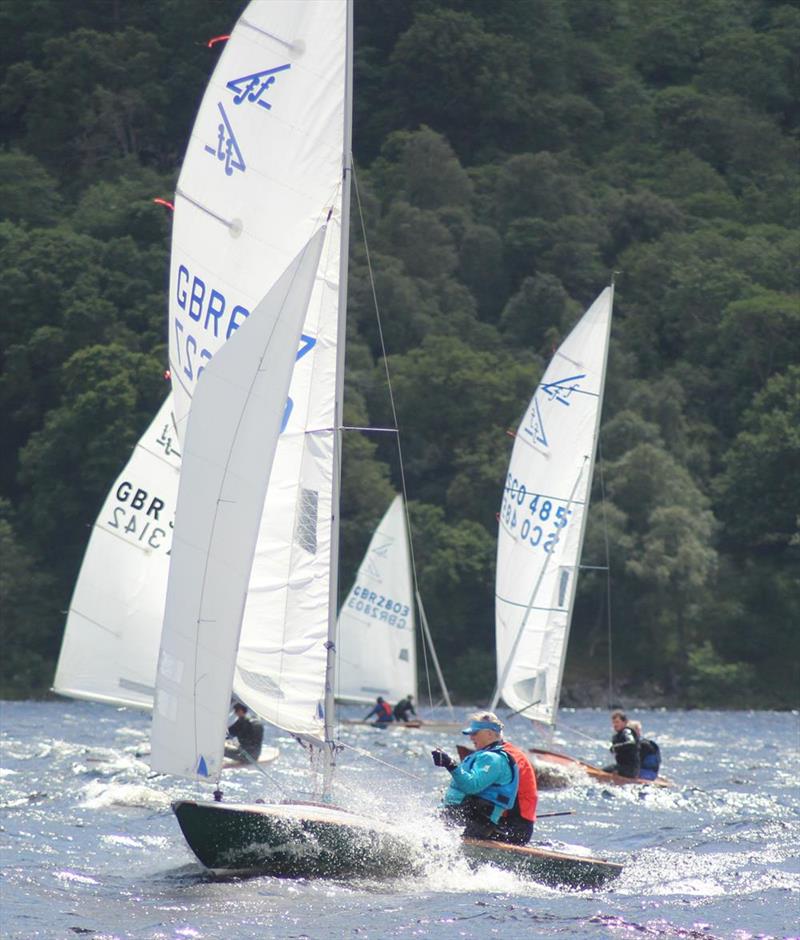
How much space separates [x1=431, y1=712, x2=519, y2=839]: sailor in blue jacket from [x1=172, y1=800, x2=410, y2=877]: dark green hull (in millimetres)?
531

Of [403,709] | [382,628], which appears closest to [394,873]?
[403,709]

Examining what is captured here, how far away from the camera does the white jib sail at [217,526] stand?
11.9 metres

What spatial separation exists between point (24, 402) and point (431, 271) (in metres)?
16.0

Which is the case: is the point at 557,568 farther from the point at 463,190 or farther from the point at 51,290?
the point at 463,190

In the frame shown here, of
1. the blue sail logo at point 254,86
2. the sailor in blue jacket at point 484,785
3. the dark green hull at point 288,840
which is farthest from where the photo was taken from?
the blue sail logo at point 254,86

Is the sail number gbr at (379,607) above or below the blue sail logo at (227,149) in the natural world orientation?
below

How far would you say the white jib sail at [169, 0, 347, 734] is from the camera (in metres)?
13.1

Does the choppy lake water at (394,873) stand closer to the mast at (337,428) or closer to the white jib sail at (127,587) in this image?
the mast at (337,428)

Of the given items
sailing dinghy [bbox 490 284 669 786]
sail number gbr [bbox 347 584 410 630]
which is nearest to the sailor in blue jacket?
sailing dinghy [bbox 490 284 669 786]

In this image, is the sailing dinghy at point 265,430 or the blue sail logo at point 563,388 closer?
the sailing dinghy at point 265,430

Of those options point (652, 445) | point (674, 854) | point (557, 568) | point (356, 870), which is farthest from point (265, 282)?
point (652, 445)

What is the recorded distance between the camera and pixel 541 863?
12.0 meters

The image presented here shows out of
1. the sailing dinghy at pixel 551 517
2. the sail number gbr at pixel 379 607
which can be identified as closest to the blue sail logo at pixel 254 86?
the sailing dinghy at pixel 551 517

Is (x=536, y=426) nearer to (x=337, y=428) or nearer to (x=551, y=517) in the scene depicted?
(x=551, y=517)
